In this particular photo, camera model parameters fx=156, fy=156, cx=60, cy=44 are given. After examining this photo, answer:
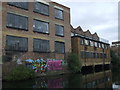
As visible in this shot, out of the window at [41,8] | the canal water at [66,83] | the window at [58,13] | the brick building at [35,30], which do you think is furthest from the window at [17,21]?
the canal water at [66,83]

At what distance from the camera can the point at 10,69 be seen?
20203mm

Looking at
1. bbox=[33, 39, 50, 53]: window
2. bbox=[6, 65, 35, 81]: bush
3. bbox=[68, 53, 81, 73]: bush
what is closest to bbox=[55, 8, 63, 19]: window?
bbox=[33, 39, 50, 53]: window

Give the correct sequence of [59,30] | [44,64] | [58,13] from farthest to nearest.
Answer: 1. [58,13]
2. [59,30]
3. [44,64]

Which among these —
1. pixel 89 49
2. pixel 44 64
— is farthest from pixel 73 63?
pixel 89 49

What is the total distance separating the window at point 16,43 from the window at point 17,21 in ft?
5.37

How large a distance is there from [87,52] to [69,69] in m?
7.94

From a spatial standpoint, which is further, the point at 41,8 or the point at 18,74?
the point at 41,8

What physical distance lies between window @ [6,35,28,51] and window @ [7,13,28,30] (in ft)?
5.37

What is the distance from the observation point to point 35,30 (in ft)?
81.0

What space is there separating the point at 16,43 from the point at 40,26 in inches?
225

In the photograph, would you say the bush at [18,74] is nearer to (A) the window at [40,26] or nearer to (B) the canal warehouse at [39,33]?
(B) the canal warehouse at [39,33]

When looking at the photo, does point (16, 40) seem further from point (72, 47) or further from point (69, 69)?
point (72, 47)

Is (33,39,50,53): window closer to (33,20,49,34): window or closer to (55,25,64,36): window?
(33,20,49,34): window

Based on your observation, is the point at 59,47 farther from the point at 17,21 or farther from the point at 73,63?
the point at 17,21
